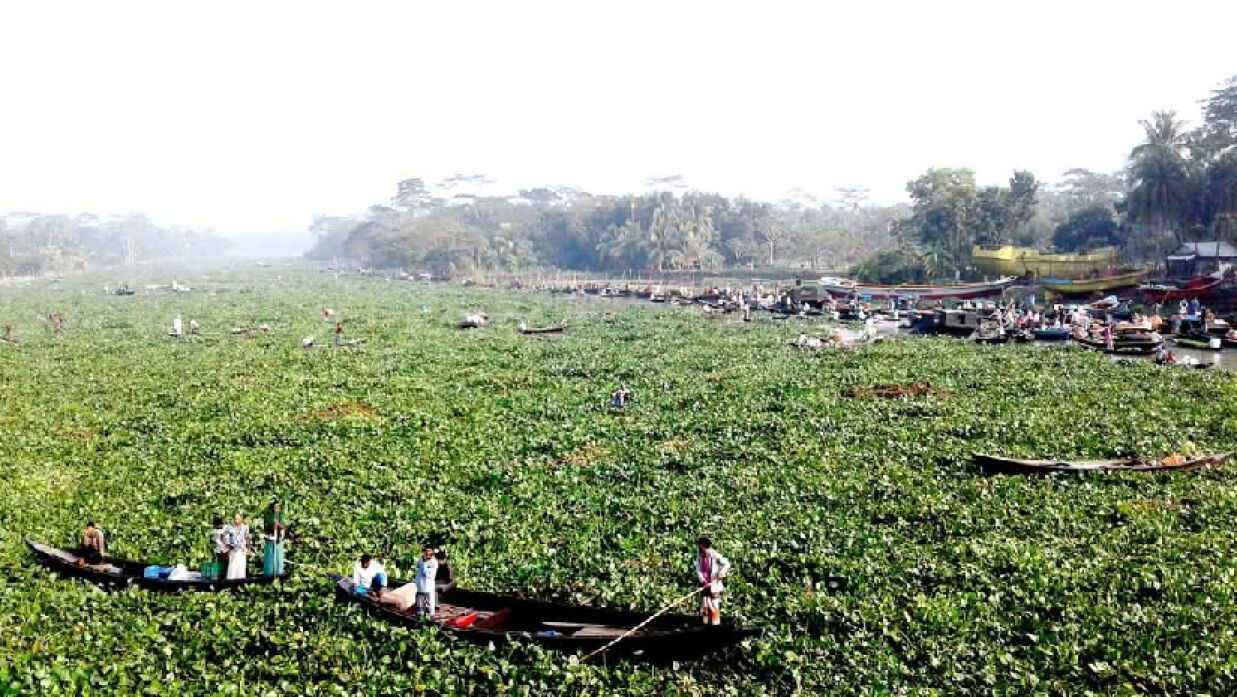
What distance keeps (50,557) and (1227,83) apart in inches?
2874

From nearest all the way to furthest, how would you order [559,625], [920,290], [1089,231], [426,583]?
1. [559,625]
2. [426,583]
3. [920,290]
4. [1089,231]

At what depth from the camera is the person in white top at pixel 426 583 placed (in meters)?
12.0

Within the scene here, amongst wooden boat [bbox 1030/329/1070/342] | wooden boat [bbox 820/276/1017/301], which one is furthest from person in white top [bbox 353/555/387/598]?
wooden boat [bbox 820/276/1017/301]

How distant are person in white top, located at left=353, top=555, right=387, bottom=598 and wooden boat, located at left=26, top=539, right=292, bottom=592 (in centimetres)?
179

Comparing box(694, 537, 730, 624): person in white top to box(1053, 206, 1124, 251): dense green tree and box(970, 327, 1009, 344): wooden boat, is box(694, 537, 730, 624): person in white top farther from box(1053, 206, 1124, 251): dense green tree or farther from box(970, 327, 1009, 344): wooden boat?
box(1053, 206, 1124, 251): dense green tree

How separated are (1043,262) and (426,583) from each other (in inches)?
2384

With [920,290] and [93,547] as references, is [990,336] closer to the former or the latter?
[920,290]

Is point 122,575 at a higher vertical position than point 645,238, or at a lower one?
lower

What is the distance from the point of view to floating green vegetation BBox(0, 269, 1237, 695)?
1089 cm

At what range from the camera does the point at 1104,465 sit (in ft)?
60.0

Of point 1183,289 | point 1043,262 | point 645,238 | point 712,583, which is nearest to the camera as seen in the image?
point 712,583

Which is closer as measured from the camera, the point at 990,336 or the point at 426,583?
the point at 426,583

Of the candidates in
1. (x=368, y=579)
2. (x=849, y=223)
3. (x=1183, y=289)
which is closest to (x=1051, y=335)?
(x=1183, y=289)

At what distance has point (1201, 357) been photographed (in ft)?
117
